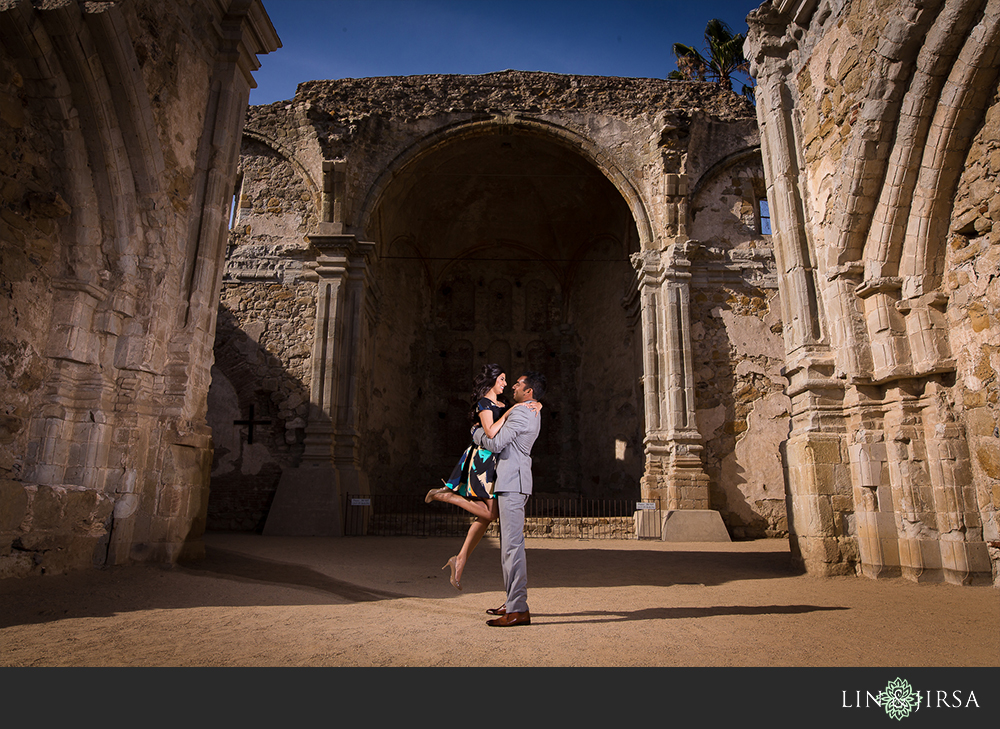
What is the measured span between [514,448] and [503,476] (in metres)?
0.17

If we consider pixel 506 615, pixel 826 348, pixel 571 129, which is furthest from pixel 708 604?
pixel 571 129

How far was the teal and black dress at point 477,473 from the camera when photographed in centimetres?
353

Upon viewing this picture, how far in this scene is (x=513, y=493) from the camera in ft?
11.0

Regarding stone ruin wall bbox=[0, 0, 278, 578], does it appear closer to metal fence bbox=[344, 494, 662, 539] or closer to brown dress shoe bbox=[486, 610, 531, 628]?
brown dress shoe bbox=[486, 610, 531, 628]

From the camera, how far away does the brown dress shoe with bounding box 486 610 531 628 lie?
3.38 m

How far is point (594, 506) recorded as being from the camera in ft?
46.9

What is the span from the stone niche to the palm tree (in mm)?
9712

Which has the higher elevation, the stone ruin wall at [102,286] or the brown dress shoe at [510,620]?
the stone ruin wall at [102,286]

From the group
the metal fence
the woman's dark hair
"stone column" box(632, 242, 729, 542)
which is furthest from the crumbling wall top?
the woman's dark hair

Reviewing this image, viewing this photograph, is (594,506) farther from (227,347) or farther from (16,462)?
(16,462)

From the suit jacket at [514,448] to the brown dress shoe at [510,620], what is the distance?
2.24 ft

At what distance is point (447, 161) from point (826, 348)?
37.3ft
